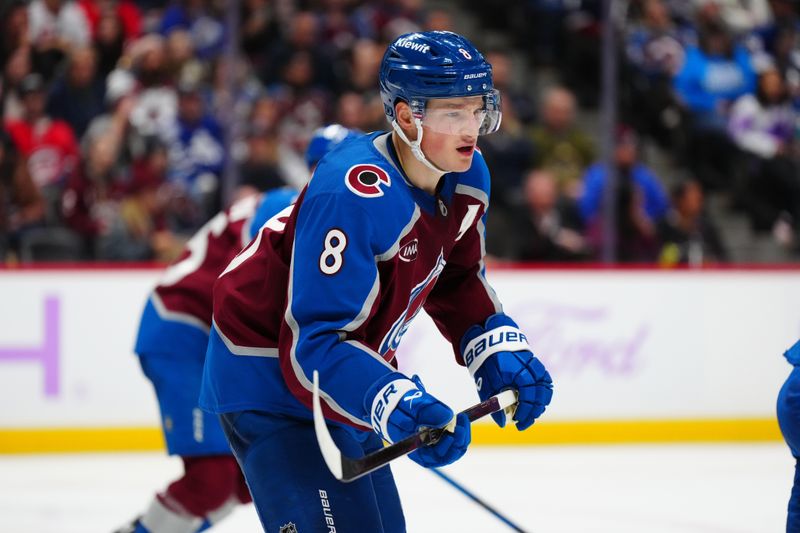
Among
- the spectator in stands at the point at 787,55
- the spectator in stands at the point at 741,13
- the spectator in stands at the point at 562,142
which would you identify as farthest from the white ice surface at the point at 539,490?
the spectator in stands at the point at 741,13

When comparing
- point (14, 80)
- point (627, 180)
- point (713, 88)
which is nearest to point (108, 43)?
point (14, 80)

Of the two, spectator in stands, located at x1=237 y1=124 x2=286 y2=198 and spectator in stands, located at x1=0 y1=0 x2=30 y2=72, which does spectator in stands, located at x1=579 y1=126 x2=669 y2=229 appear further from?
spectator in stands, located at x1=0 y1=0 x2=30 y2=72

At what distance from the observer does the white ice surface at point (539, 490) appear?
15.0 feet

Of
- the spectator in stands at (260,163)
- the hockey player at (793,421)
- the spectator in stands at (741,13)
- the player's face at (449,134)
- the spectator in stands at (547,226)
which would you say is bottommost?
the spectator in stands at (547,226)

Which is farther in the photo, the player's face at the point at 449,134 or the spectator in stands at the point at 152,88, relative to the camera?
the spectator in stands at the point at 152,88

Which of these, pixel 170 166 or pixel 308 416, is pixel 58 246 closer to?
pixel 170 166

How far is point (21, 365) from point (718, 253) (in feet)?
13.9

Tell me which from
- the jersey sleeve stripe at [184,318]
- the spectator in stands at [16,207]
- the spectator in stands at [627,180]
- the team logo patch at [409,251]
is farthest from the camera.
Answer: the spectator in stands at [627,180]

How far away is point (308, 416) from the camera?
2.30m

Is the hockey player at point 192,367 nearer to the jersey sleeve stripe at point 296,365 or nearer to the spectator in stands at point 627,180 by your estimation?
the jersey sleeve stripe at point 296,365

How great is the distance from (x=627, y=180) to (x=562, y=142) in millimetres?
558

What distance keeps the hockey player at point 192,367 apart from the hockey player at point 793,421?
1.44 metres

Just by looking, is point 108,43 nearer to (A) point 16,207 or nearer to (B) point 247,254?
(A) point 16,207

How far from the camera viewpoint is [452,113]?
225 cm
